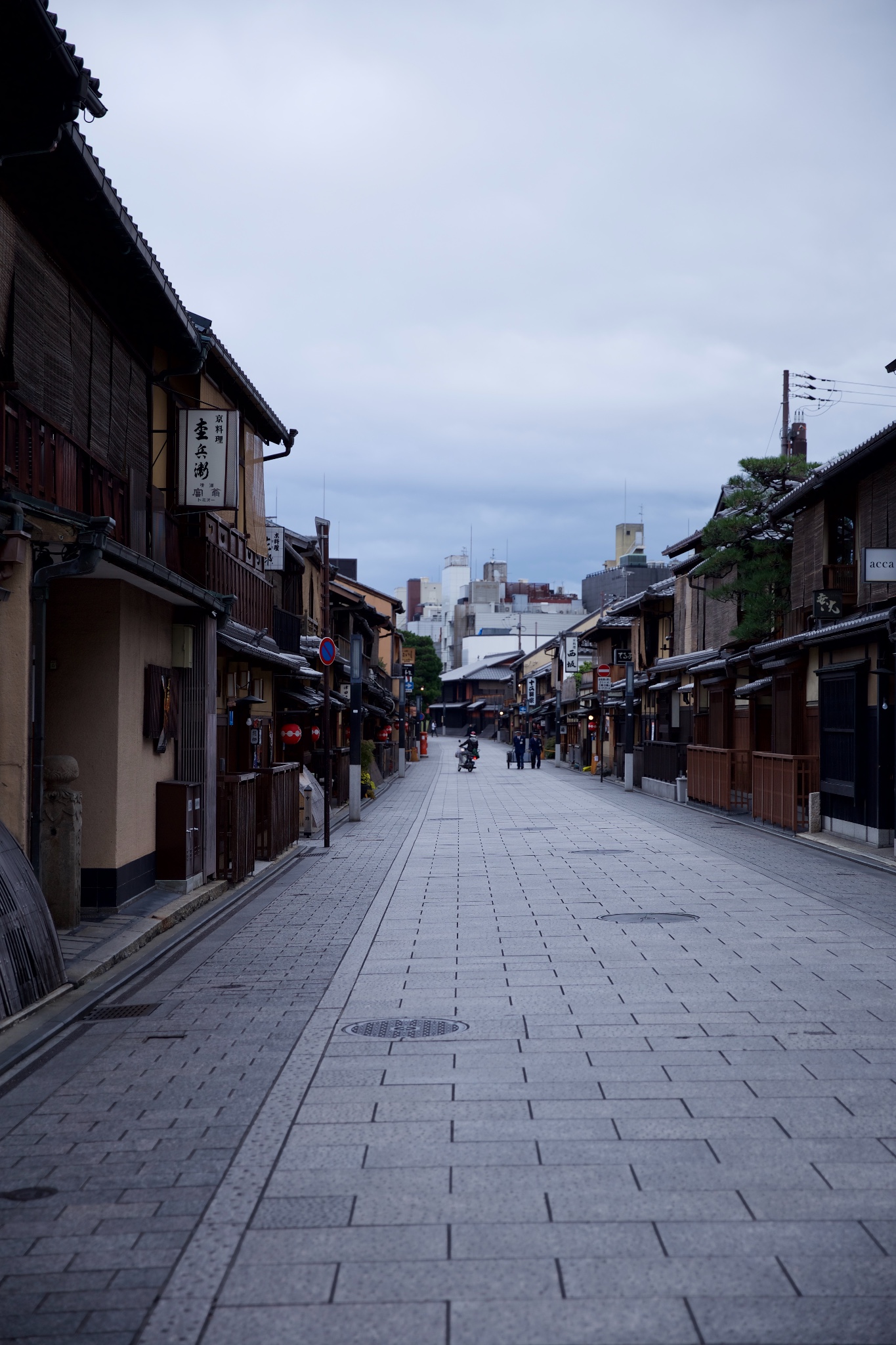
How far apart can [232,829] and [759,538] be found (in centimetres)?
1730

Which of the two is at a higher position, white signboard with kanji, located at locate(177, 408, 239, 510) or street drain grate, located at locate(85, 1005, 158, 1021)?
white signboard with kanji, located at locate(177, 408, 239, 510)

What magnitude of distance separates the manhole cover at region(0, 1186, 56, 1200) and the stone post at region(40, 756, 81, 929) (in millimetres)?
6085

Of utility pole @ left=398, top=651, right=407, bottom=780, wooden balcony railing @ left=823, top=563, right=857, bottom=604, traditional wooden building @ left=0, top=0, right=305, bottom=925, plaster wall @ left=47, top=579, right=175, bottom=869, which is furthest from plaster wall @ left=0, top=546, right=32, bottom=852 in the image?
utility pole @ left=398, top=651, right=407, bottom=780

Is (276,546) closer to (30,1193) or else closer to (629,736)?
(629,736)

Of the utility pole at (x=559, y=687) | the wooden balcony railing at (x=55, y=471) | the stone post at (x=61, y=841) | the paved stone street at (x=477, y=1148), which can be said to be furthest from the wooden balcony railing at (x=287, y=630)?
the utility pole at (x=559, y=687)

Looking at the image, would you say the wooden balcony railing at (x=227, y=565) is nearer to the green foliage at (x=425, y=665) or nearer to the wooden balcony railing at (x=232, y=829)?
the wooden balcony railing at (x=232, y=829)

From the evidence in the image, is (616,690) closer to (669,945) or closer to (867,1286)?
(669,945)

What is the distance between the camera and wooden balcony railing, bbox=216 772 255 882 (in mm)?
16047

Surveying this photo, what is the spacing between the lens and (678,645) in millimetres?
44188

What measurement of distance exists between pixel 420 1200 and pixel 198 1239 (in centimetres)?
93

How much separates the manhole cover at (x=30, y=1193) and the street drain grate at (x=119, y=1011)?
3377 millimetres

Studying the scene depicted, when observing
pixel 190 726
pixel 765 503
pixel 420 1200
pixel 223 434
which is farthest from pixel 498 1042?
pixel 765 503

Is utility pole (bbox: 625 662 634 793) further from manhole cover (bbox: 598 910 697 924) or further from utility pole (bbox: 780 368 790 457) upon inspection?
manhole cover (bbox: 598 910 697 924)

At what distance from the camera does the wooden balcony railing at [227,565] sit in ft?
53.2
